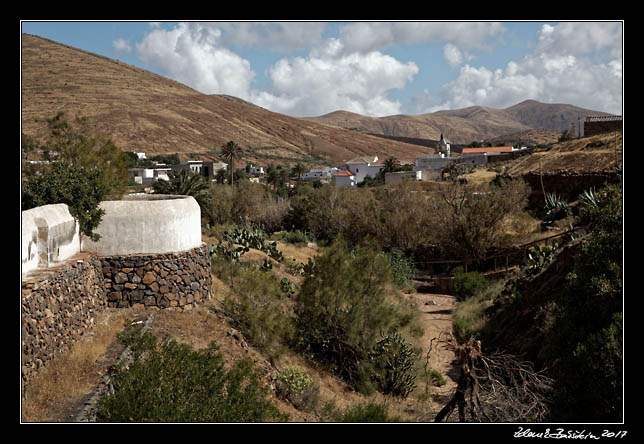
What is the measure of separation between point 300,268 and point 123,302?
36.4ft

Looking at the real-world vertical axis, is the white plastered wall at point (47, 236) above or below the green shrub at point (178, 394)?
above

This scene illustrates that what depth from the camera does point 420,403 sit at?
34.1 feet

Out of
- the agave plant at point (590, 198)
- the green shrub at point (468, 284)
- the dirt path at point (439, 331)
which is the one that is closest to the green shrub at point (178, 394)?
the dirt path at point (439, 331)

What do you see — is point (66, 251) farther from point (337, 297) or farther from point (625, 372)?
point (625, 372)

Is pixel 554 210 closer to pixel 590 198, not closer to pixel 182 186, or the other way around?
pixel 590 198

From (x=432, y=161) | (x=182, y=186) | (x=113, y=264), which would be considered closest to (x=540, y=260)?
(x=113, y=264)

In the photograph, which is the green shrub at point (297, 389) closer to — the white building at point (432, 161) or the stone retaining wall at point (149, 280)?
the stone retaining wall at point (149, 280)

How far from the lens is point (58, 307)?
7.16 m

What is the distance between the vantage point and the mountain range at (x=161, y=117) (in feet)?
267

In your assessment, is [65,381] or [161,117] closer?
[65,381]

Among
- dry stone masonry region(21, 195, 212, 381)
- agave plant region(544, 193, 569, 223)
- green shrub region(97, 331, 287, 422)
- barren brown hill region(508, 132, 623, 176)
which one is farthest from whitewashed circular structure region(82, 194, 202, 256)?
barren brown hill region(508, 132, 623, 176)

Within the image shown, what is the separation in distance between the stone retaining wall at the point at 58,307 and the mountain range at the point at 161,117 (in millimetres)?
59436

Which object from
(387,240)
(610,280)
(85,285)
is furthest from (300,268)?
(610,280)

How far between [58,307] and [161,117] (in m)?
90.9
